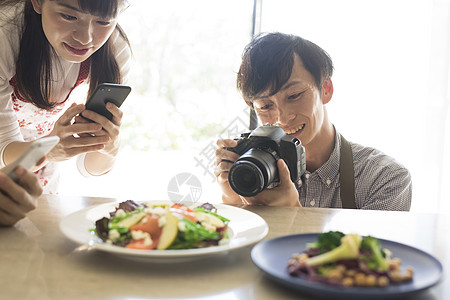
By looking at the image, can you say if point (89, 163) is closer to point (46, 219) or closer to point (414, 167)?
point (46, 219)

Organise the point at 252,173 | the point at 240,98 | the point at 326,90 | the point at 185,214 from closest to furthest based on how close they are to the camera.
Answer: the point at 185,214 → the point at 252,173 → the point at 326,90 → the point at 240,98

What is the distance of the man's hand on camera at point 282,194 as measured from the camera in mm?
1147

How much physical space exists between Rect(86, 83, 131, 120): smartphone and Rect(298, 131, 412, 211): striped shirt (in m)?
0.63

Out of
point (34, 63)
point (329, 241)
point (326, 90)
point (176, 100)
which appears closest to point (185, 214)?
point (329, 241)

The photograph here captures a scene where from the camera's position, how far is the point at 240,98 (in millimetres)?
2750

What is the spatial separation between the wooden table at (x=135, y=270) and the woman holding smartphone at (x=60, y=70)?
1.24 ft

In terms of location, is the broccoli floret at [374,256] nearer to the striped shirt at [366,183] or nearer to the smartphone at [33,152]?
the smartphone at [33,152]

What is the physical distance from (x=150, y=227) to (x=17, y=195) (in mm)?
257

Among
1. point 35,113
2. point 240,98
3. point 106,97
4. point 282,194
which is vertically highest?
point 106,97

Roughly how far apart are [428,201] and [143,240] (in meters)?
2.35

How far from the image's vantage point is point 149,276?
67cm

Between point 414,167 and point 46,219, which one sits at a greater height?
point 46,219

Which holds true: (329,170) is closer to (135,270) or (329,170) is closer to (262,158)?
(262,158)

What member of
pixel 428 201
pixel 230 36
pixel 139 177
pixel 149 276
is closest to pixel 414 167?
pixel 428 201
